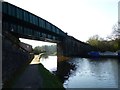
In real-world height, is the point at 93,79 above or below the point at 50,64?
above

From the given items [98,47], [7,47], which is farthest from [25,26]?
[98,47]

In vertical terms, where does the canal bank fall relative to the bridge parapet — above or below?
below

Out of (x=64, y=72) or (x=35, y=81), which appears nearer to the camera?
(x=35, y=81)

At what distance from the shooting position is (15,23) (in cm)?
3575

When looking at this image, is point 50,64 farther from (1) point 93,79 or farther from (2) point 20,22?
(1) point 93,79

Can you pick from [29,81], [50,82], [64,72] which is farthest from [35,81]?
[64,72]

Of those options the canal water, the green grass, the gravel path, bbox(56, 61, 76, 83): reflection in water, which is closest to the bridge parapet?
the canal water

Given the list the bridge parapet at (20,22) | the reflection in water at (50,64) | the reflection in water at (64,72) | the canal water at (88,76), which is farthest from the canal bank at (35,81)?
the reflection in water at (50,64)

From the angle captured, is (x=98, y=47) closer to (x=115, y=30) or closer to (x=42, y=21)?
(x=115, y=30)

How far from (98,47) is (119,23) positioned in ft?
96.8

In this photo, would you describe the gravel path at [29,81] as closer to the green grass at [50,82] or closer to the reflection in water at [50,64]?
the green grass at [50,82]

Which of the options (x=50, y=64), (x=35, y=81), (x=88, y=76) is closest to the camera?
(x=35, y=81)

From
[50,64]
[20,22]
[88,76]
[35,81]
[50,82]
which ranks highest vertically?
[20,22]

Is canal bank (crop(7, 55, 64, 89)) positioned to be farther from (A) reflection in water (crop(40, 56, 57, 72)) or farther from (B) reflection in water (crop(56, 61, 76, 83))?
(A) reflection in water (crop(40, 56, 57, 72))
